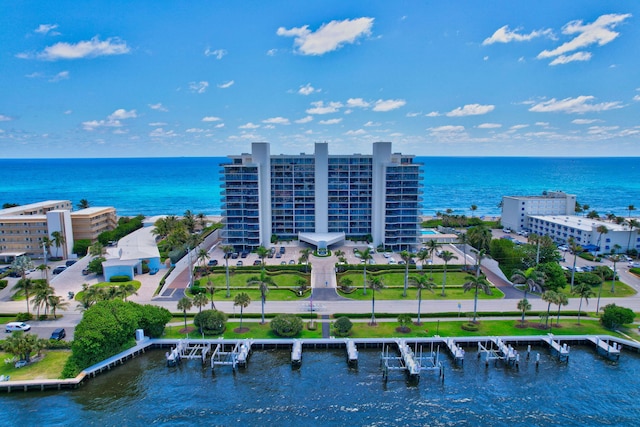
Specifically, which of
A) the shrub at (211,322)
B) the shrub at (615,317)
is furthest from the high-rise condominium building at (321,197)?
the shrub at (615,317)

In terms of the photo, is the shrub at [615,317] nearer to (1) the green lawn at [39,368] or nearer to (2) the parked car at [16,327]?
(1) the green lawn at [39,368]

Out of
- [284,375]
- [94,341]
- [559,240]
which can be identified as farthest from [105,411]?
[559,240]

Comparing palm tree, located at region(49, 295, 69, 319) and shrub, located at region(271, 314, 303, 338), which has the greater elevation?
palm tree, located at region(49, 295, 69, 319)

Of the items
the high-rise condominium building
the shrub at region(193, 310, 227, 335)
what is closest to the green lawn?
the shrub at region(193, 310, 227, 335)

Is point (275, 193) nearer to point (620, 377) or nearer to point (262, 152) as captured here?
point (262, 152)

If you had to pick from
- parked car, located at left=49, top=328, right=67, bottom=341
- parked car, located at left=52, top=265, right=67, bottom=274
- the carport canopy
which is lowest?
parked car, located at left=49, top=328, right=67, bottom=341

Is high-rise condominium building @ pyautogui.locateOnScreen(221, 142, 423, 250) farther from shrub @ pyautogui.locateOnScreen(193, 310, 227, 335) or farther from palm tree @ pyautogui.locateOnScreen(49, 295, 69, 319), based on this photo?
palm tree @ pyautogui.locateOnScreen(49, 295, 69, 319)
